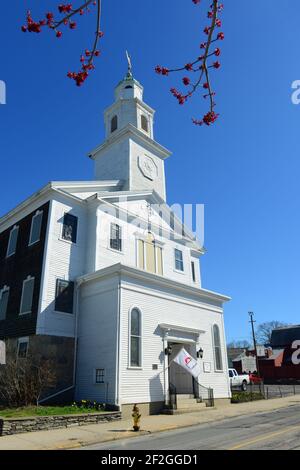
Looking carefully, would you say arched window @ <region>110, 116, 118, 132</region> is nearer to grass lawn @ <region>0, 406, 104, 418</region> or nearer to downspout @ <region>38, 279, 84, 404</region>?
downspout @ <region>38, 279, 84, 404</region>

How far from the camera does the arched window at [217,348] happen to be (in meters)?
22.6

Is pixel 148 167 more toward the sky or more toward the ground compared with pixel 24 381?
more toward the sky

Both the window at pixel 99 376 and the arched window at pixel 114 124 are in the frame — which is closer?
the window at pixel 99 376

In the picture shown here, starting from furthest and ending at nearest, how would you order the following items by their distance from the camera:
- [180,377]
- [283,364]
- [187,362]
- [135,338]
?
[283,364]
[180,377]
[187,362]
[135,338]

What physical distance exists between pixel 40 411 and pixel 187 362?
781cm

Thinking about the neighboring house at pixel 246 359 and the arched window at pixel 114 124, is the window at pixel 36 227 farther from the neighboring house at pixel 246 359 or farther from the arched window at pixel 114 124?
the neighboring house at pixel 246 359

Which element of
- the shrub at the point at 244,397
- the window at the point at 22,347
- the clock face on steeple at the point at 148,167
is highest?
the clock face on steeple at the point at 148,167

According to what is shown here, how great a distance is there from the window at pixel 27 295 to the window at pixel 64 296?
1.50 meters

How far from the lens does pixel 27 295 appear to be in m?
20.1

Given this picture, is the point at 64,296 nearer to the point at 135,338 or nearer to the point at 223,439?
the point at 135,338

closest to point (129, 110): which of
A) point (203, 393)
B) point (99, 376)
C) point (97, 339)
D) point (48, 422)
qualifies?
point (97, 339)

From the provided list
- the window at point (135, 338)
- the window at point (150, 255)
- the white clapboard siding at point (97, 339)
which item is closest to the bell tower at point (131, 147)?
the window at point (150, 255)

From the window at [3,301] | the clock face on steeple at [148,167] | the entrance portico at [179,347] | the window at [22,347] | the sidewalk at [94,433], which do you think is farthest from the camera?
the clock face on steeple at [148,167]
